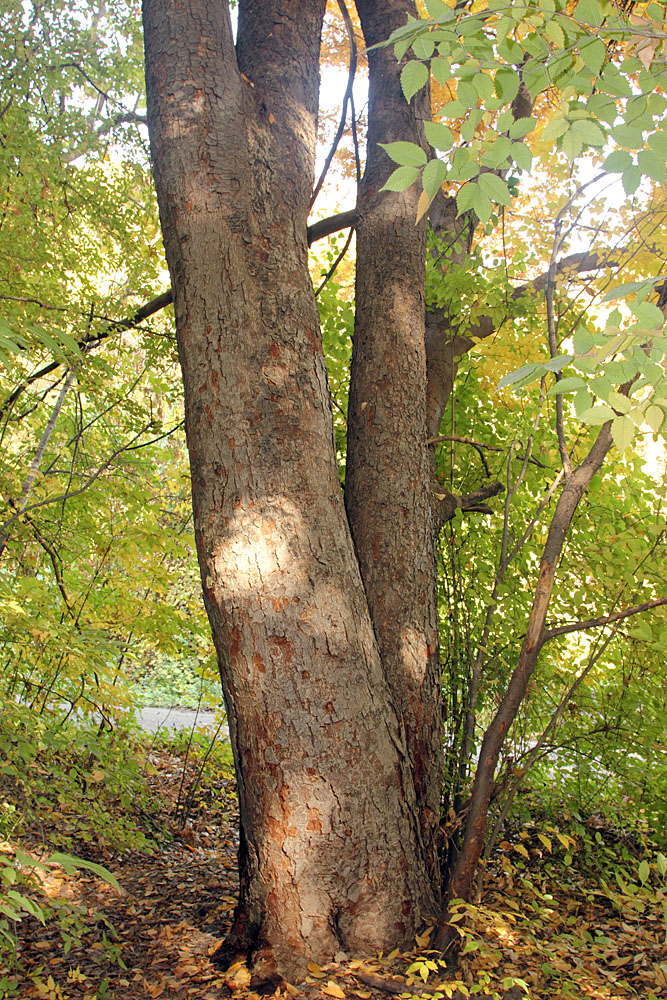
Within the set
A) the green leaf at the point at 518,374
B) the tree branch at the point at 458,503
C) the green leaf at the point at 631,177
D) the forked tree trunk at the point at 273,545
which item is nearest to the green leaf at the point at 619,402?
the green leaf at the point at 518,374

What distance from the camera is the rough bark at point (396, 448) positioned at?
2455 mm

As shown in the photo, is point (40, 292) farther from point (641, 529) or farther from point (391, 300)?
point (641, 529)

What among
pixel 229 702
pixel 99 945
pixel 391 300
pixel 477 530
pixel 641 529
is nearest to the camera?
pixel 229 702

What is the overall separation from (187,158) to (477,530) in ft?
7.31

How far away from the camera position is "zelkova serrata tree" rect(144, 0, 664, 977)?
2.05 m

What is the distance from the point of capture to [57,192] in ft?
14.8

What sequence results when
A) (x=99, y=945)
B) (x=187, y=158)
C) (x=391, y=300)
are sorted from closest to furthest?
(x=187, y=158) → (x=99, y=945) → (x=391, y=300)

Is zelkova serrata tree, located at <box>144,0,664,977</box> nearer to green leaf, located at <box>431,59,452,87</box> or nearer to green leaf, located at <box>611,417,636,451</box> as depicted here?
green leaf, located at <box>431,59,452,87</box>

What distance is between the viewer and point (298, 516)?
85.3 inches

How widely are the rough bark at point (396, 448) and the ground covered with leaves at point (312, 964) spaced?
1.30ft

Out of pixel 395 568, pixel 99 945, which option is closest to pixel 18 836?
pixel 99 945

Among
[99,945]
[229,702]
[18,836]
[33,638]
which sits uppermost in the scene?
[33,638]

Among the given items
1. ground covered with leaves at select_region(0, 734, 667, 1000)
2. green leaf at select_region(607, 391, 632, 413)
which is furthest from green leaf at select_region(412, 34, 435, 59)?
ground covered with leaves at select_region(0, 734, 667, 1000)

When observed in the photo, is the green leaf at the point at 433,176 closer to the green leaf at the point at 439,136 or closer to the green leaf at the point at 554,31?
the green leaf at the point at 439,136
